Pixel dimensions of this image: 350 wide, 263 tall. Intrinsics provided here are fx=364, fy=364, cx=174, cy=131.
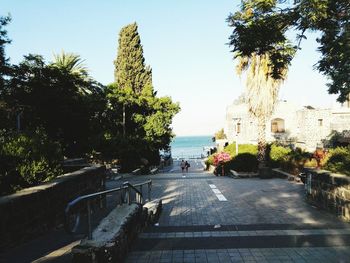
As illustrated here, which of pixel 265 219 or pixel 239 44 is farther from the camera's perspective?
pixel 265 219

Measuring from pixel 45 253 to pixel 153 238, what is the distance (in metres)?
2.43

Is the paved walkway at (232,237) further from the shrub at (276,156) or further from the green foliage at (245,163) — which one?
the green foliage at (245,163)

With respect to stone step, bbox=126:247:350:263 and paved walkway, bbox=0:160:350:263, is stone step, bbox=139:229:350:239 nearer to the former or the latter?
paved walkway, bbox=0:160:350:263

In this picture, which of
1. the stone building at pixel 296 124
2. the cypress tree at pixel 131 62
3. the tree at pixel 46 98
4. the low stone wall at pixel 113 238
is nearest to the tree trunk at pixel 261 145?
the stone building at pixel 296 124

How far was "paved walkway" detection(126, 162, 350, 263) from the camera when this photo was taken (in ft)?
20.6

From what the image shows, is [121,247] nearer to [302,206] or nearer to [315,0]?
[315,0]

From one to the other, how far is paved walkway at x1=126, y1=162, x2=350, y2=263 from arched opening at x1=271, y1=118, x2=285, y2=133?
34.3m

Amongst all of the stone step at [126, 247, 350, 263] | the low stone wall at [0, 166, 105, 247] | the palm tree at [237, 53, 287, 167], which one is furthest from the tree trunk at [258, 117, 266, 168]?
the stone step at [126, 247, 350, 263]

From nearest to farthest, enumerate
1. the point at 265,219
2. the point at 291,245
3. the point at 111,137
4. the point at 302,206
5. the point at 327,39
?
the point at 291,245
the point at 327,39
the point at 265,219
the point at 302,206
the point at 111,137

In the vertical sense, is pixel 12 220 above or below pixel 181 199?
above

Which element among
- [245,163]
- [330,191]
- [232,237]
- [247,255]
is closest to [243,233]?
[232,237]

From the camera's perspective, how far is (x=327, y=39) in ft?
28.4

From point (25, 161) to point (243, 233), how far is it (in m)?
5.41

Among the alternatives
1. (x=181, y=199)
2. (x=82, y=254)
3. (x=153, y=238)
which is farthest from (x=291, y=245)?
(x=181, y=199)
